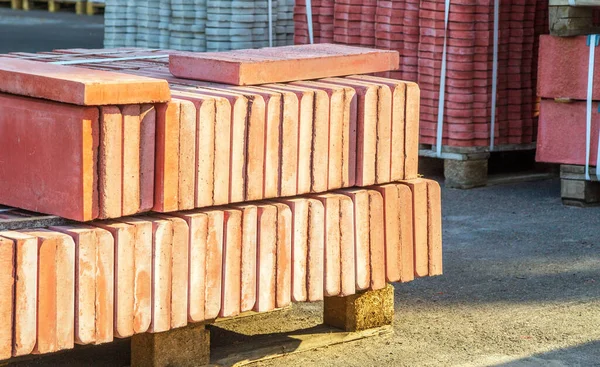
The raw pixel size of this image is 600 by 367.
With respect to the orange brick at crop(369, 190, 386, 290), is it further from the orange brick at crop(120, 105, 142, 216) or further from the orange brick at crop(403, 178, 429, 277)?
the orange brick at crop(120, 105, 142, 216)

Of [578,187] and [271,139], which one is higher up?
[271,139]

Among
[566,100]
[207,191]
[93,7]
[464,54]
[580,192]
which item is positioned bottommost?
[580,192]

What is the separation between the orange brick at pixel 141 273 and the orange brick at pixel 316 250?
0.75 metres

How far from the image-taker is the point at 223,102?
4359 millimetres

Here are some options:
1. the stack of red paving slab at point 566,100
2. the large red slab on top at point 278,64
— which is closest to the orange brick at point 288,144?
the large red slab on top at point 278,64

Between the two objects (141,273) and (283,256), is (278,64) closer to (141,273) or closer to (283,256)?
(283,256)

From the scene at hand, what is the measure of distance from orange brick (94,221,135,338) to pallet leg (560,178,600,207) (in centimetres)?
452

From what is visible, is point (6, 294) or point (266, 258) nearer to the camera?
point (6, 294)

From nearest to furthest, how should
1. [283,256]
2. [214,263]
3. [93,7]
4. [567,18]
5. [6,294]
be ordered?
[6,294], [214,263], [283,256], [567,18], [93,7]

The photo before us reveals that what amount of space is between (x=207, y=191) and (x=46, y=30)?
14.5m

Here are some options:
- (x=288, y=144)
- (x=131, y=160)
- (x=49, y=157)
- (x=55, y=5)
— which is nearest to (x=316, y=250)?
(x=288, y=144)

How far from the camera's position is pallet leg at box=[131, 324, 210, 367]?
454 cm

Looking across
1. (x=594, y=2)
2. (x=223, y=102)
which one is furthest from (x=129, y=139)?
(x=594, y=2)

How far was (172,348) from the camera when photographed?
458 centimetres
